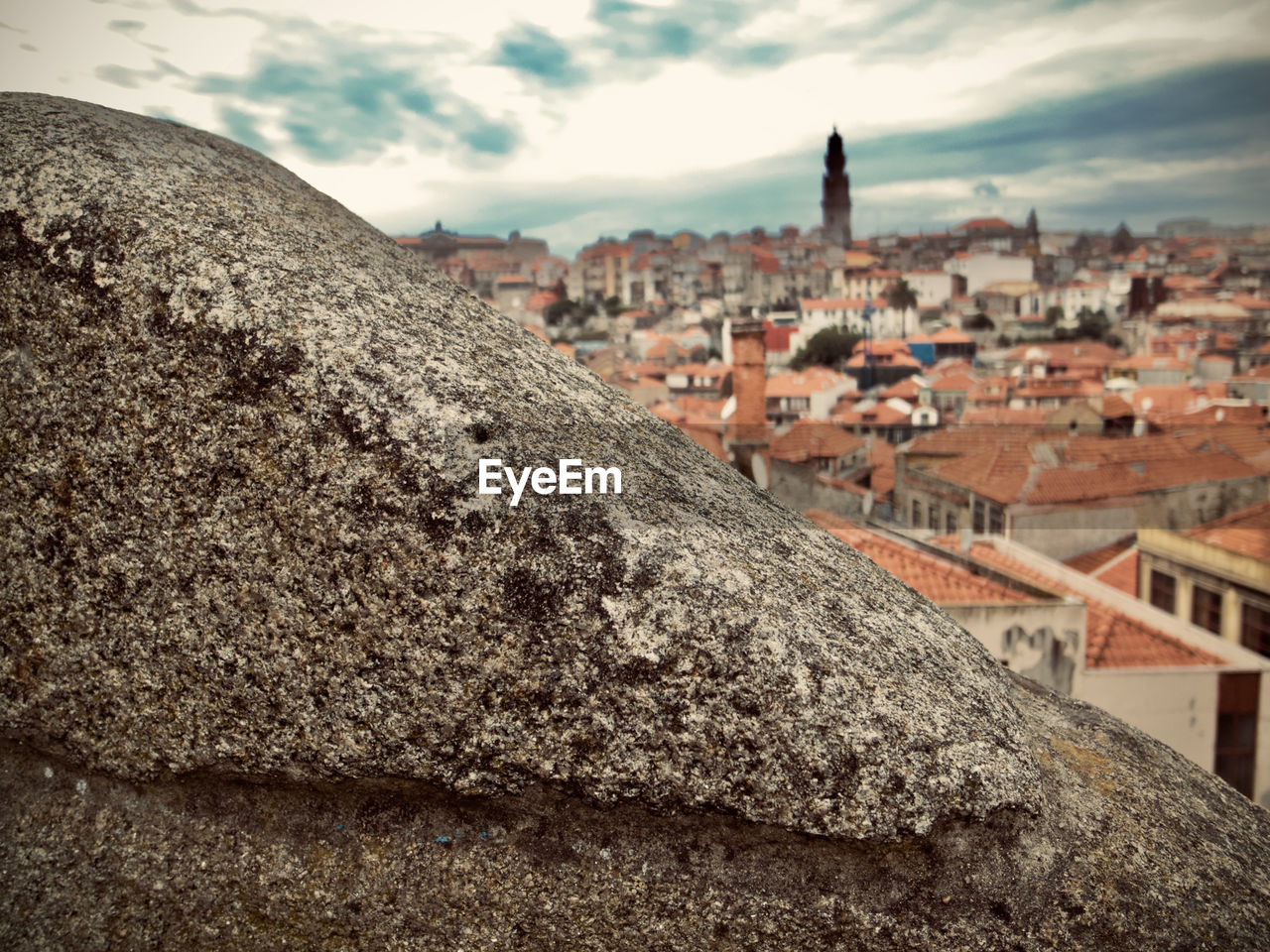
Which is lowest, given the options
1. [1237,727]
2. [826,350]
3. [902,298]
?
[1237,727]

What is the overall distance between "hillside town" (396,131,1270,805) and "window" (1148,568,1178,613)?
0.13 feet

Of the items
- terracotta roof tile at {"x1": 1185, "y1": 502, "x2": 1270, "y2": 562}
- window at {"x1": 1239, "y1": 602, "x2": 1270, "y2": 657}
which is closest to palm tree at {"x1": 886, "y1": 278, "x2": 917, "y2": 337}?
terracotta roof tile at {"x1": 1185, "y1": 502, "x2": 1270, "y2": 562}

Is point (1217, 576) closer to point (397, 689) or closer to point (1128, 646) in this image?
point (1128, 646)

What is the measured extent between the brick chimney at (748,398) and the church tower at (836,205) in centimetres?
13378

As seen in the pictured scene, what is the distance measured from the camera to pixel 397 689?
216 cm

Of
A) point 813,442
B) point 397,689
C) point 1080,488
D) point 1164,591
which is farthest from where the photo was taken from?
point 813,442

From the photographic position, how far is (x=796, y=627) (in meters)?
2.26

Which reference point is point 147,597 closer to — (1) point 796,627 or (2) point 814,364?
(1) point 796,627

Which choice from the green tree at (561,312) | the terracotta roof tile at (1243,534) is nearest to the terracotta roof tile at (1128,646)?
the terracotta roof tile at (1243,534)

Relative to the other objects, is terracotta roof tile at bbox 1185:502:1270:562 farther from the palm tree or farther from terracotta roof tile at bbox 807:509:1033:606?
the palm tree

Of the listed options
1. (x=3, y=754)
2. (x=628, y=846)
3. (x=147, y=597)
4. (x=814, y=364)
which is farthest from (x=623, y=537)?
(x=814, y=364)

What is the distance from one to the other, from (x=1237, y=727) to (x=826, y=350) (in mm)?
62128

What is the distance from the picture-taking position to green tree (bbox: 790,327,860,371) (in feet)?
235

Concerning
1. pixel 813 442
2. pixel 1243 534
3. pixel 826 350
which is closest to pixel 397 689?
pixel 1243 534
